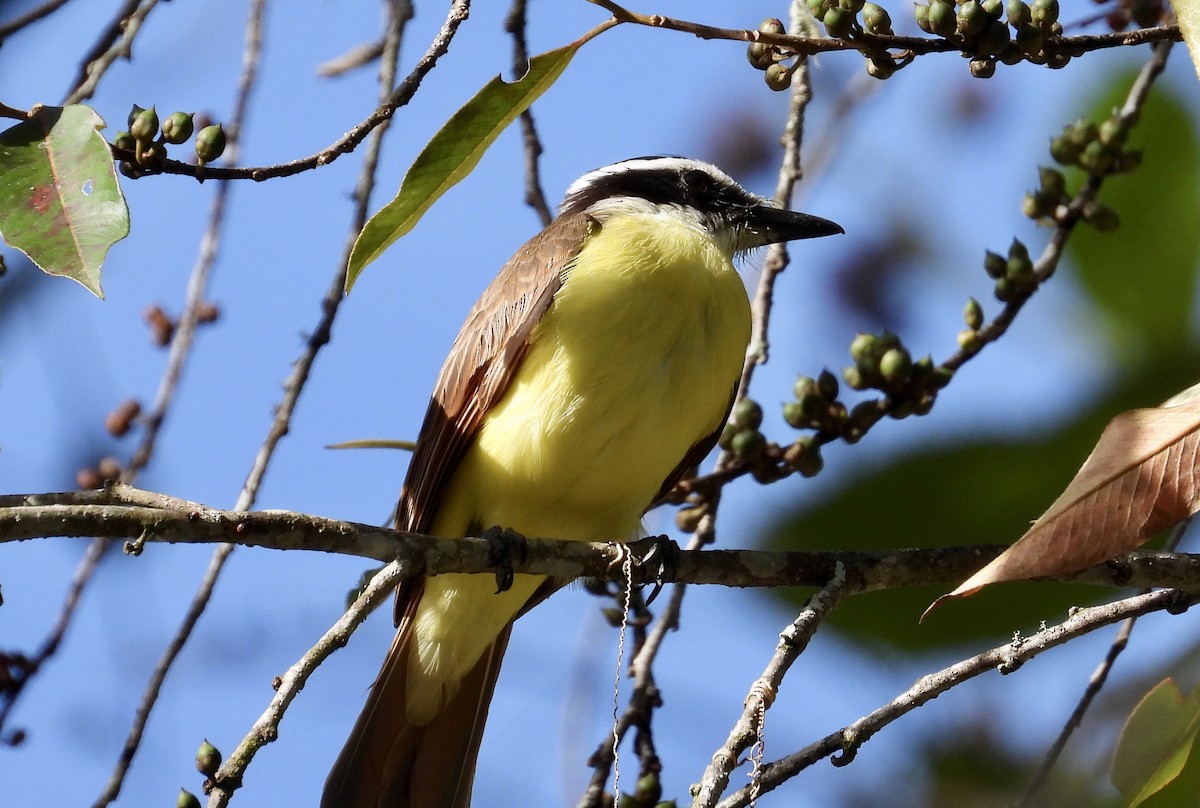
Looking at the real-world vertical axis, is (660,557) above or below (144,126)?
below

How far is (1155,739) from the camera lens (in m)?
2.47

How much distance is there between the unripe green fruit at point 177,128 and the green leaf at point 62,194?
6.1 inches

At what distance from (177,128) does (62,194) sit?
0.28 metres

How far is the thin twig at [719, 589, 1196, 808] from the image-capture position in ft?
7.19

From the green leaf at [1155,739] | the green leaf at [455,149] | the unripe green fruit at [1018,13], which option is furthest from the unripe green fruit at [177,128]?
the green leaf at [1155,739]

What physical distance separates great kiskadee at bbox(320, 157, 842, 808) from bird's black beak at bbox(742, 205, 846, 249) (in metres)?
0.25

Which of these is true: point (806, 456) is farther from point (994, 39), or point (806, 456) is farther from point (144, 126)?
point (144, 126)

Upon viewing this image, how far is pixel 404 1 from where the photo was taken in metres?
3.97

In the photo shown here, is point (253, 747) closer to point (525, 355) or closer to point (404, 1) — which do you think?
point (525, 355)

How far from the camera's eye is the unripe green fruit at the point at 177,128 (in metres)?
2.43

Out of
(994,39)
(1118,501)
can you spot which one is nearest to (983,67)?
(994,39)

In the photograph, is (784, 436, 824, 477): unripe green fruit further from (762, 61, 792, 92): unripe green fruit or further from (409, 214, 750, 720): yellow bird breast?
(762, 61, 792, 92): unripe green fruit

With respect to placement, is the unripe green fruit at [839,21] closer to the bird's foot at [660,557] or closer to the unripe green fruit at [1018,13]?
the unripe green fruit at [1018,13]

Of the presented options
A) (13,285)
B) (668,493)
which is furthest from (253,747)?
(13,285)
